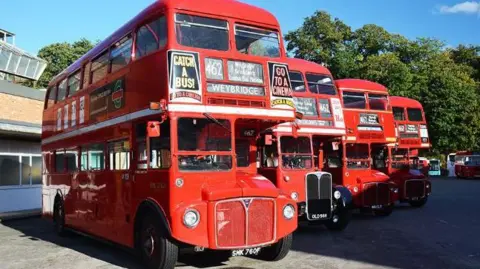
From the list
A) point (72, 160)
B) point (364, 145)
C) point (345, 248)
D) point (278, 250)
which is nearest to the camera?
point (278, 250)

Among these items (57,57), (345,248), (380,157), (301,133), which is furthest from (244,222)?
(57,57)

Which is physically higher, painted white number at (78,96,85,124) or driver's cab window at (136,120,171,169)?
painted white number at (78,96,85,124)

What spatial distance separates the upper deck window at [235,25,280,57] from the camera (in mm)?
8172

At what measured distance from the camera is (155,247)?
7613 millimetres

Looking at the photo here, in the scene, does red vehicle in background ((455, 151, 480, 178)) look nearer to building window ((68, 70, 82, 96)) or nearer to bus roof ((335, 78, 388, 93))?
bus roof ((335, 78, 388, 93))

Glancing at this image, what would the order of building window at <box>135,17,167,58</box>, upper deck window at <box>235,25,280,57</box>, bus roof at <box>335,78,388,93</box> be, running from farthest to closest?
1. bus roof at <box>335,78,388,93</box>
2. upper deck window at <box>235,25,280,57</box>
3. building window at <box>135,17,167,58</box>

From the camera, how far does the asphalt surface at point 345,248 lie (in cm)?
843

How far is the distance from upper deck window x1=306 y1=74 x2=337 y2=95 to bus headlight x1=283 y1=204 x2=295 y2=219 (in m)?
6.14

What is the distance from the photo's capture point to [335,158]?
1495 centimetres

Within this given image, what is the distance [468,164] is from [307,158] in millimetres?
34594

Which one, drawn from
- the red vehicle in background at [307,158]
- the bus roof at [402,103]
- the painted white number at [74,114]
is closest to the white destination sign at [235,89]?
the red vehicle in background at [307,158]

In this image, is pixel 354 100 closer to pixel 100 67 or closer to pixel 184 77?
pixel 100 67

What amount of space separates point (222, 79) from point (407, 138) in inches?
575

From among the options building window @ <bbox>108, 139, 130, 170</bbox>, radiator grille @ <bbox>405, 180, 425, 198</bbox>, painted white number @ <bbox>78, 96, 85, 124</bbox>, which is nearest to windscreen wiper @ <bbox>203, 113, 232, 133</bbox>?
building window @ <bbox>108, 139, 130, 170</bbox>
